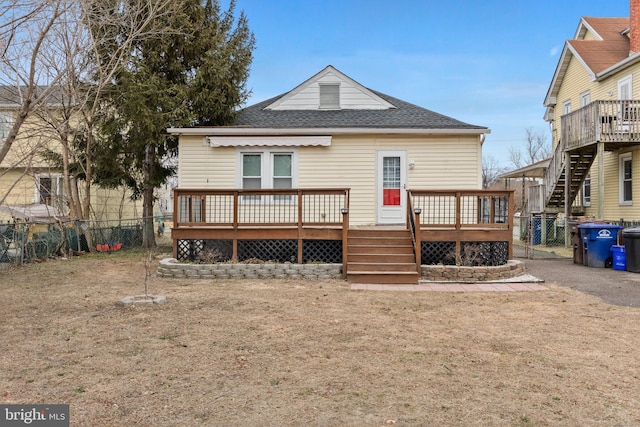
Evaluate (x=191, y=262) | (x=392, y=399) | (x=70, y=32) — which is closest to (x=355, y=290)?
(x=191, y=262)

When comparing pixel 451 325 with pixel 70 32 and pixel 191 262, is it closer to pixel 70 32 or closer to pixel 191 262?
pixel 191 262

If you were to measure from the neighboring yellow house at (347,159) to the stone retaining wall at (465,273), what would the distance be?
3454 millimetres

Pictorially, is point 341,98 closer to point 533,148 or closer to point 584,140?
point 584,140

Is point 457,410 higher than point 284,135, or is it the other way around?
point 284,135

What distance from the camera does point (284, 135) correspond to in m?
12.0

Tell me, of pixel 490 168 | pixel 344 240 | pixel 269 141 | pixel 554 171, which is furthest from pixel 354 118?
pixel 490 168

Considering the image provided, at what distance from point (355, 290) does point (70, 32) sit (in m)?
9.88

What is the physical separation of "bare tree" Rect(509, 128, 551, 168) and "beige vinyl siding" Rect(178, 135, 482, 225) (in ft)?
129

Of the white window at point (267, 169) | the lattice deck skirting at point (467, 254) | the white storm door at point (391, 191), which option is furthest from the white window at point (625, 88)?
the white window at point (267, 169)

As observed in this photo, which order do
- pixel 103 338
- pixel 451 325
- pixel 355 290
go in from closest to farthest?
1. pixel 103 338
2. pixel 451 325
3. pixel 355 290

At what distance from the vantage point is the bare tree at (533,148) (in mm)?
47188

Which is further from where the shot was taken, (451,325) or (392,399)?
(451,325)

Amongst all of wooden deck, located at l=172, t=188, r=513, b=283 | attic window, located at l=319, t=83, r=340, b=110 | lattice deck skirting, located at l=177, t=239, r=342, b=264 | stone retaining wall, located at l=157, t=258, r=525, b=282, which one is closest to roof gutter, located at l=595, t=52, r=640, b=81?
attic window, located at l=319, t=83, r=340, b=110

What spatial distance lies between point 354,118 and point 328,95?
5.84 feet
